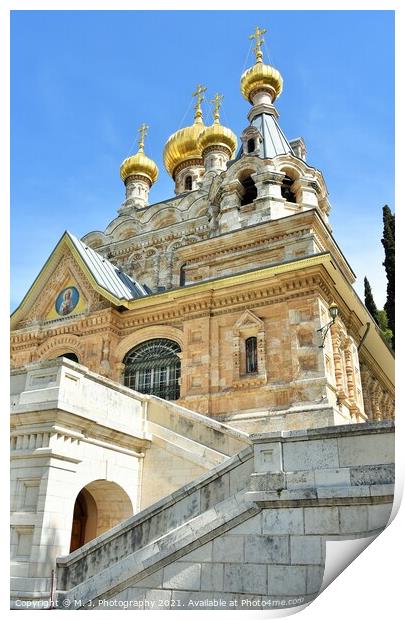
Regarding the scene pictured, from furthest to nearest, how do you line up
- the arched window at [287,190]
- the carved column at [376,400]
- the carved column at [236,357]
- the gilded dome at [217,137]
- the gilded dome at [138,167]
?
the gilded dome at [138,167] < the gilded dome at [217,137] < the arched window at [287,190] < the carved column at [376,400] < the carved column at [236,357]

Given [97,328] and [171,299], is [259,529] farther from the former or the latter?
[97,328]

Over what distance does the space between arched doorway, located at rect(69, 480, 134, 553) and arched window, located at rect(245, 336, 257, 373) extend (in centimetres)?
504

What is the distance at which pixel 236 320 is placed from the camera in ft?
43.4

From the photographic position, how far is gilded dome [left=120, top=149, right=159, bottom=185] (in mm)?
27906

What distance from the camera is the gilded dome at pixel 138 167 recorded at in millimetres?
27906

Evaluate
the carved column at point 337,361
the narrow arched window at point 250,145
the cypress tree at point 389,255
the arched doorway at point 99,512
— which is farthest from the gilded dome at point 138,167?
the cypress tree at point 389,255

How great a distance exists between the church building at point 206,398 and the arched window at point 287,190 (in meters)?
0.10

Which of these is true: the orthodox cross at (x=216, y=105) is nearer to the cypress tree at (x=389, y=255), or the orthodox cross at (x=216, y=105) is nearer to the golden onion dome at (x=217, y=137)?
the golden onion dome at (x=217, y=137)

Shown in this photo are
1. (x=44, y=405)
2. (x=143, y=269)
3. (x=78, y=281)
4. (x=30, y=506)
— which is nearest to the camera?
(x=30, y=506)

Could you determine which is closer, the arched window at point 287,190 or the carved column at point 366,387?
the carved column at point 366,387

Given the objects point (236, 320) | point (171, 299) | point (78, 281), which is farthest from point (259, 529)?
point (78, 281)

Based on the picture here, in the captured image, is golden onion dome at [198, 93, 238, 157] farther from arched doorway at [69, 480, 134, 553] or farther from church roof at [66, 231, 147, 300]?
arched doorway at [69, 480, 134, 553]

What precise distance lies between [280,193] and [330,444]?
1321 cm

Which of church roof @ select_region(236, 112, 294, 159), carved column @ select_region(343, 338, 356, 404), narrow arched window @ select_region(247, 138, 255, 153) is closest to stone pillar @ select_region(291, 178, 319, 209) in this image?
church roof @ select_region(236, 112, 294, 159)
